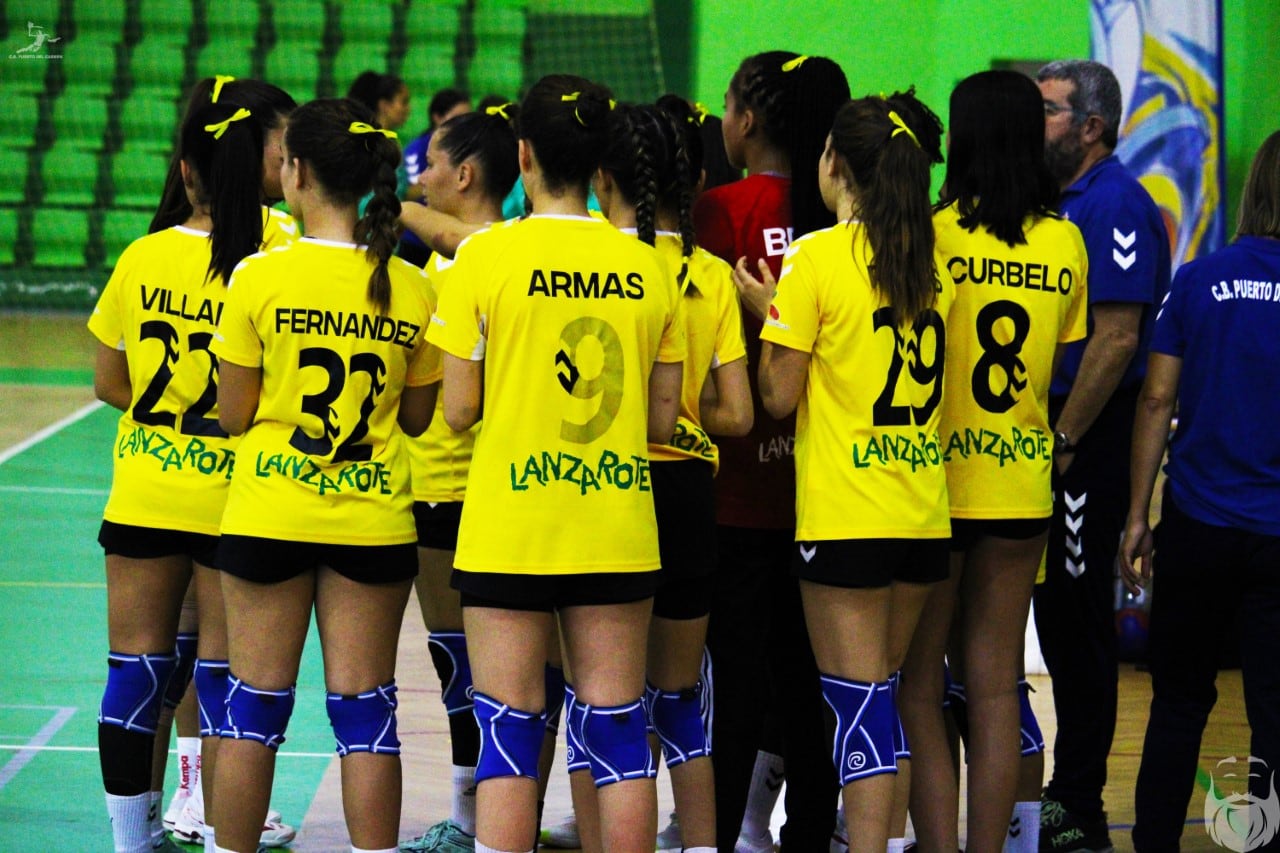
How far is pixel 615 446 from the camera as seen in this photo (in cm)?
289

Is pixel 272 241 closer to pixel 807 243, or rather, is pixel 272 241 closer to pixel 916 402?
pixel 807 243

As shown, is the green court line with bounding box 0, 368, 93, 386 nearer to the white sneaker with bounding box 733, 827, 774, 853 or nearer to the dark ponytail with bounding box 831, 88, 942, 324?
the white sneaker with bounding box 733, 827, 774, 853

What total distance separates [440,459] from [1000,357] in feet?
4.16

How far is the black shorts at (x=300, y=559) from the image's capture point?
3.04 metres

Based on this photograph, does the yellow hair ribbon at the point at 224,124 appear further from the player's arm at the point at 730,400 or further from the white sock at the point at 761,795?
the white sock at the point at 761,795

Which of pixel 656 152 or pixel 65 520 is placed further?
pixel 65 520

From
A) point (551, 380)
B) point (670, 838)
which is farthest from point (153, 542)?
point (670, 838)

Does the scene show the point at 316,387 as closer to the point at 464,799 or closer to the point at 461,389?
the point at 461,389

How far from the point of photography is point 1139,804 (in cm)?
361

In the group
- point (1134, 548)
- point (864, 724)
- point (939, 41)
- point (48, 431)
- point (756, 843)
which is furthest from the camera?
point (939, 41)

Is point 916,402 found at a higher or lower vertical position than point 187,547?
higher

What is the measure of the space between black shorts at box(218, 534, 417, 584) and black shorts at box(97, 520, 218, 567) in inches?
13.3

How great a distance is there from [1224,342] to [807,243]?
101 cm

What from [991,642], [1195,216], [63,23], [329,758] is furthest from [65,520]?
[63,23]
